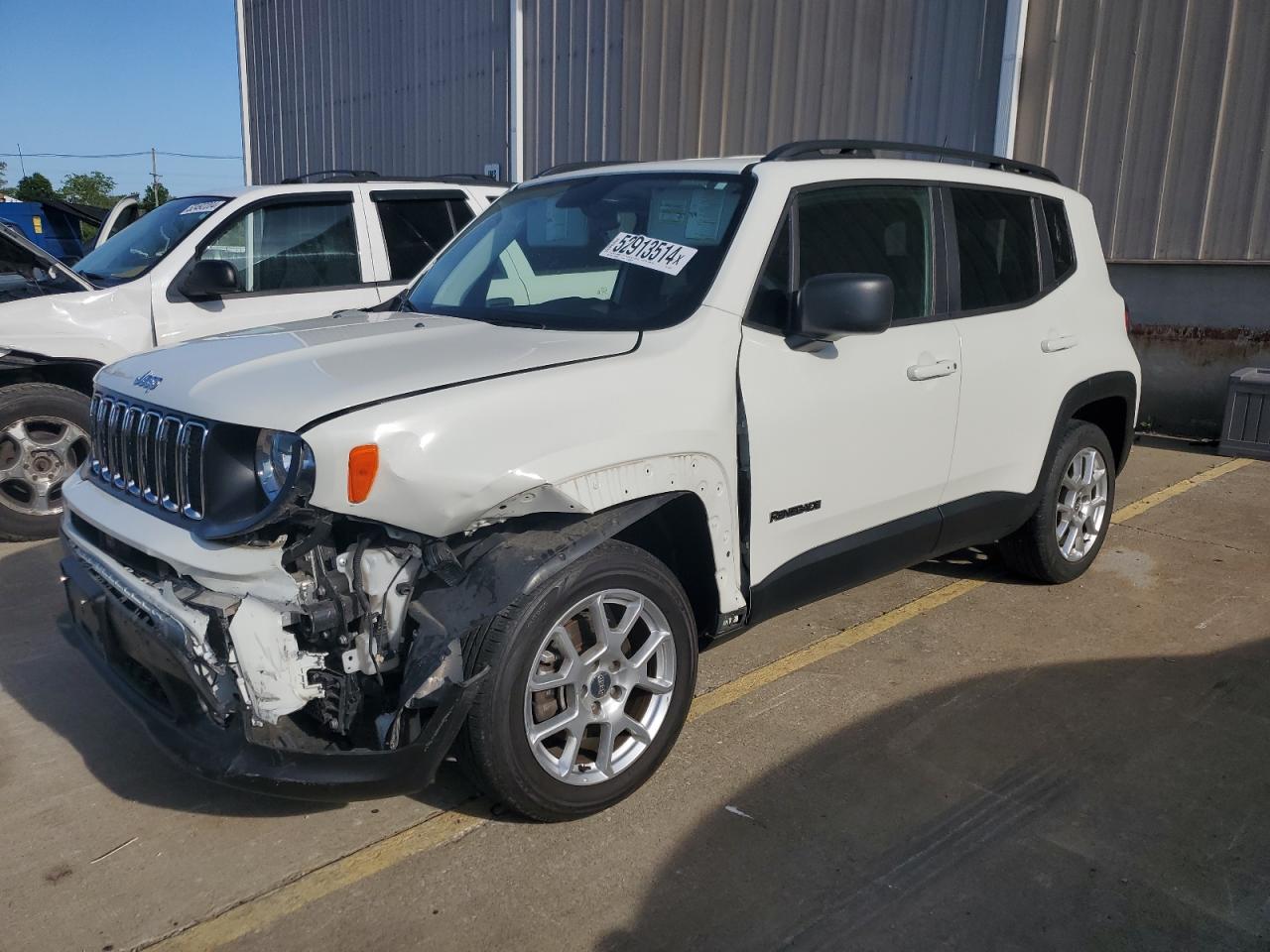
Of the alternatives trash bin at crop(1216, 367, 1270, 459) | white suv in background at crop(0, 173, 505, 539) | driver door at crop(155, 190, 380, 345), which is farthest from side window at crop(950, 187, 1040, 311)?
trash bin at crop(1216, 367, 1270, 459)

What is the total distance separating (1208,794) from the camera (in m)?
3.25

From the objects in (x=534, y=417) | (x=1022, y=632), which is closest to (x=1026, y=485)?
(x=1022, y=632)

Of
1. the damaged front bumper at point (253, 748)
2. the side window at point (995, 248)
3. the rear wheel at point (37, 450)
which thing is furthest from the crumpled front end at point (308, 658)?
the rear wheel at point (37, 450)

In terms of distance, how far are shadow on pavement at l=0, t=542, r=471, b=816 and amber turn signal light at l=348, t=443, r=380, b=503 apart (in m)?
1.06

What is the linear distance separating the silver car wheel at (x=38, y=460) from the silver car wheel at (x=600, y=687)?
4015 millimetres

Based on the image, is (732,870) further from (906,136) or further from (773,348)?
(906,136)

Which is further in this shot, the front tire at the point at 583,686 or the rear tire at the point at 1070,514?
the rear tire at the point at 1070,514

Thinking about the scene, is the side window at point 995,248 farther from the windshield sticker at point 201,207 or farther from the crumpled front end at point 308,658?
the windshield sticker at point 201,207

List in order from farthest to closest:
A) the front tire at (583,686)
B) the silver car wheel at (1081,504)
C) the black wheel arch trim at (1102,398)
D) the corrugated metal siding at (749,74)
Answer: the corrugated metal siding at (749,74) < the silver car wheel at (1081,504) < the black wheel arch trim at (1102,398) < the front tire at (583,686)

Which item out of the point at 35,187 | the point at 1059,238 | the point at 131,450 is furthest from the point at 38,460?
the point at 35,187

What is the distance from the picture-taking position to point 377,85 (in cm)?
1655

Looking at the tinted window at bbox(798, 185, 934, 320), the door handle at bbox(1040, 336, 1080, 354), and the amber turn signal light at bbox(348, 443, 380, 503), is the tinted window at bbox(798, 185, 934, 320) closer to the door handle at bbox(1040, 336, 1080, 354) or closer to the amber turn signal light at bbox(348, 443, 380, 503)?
the door handle at bbox(1040, 336, 1080, 354)

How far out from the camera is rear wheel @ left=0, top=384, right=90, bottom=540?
5730mm

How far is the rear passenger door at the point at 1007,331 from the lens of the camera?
4.19 meters
